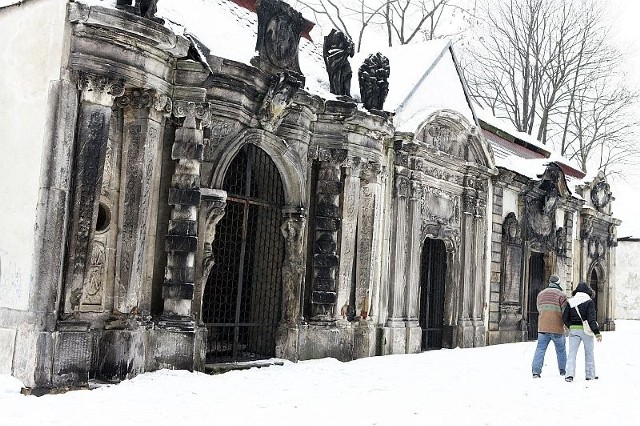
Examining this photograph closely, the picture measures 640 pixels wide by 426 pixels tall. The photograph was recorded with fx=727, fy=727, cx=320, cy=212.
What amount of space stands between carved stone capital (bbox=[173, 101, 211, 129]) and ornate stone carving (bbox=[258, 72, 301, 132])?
3.74 ft

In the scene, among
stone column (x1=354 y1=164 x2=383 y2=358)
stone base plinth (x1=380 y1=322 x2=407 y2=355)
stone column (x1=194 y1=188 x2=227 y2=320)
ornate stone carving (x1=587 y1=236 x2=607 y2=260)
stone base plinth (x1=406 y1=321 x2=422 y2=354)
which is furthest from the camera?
ornate stone carving (x1=587 y1=236 x2=607 y2=260)

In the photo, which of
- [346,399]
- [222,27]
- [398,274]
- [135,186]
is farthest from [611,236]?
[135,186]

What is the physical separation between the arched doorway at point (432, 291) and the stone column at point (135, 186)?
6.96m

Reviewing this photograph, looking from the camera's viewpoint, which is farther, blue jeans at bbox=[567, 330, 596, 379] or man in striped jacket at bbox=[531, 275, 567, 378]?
man in striped jacket at bbox=[531, 275, 567, 378]

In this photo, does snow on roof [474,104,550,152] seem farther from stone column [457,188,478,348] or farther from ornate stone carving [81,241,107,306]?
ornate stone carving [81,241,107,306]

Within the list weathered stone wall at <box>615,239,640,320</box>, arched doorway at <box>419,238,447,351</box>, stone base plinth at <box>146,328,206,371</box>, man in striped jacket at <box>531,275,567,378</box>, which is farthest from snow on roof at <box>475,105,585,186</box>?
weathered stone wall at <box>615,239,640,320</box>

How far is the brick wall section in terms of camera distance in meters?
16.1

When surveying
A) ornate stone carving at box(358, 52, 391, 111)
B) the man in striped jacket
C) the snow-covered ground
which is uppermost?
ornate stone carving at box(358, 52, 391, 111)

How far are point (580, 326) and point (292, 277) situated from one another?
4061 mm

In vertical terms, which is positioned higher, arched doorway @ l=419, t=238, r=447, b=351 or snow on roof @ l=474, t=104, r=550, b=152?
snow on roof @ l=474, t=104, r=550, b=152

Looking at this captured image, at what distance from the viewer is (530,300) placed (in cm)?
1814

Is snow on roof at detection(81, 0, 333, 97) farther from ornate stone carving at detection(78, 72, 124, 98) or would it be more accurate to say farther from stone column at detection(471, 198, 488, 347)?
stone column at detection(471, 198, 488, 347)

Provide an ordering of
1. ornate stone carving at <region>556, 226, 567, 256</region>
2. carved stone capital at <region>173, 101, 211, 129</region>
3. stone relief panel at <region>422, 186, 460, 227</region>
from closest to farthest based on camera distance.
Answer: carved stone capital at <region>173, 101, 211, 129</region>, stone relief panel at <region>422, 186, 460, 227</region>, ornate stone carving at <region>556, 226, 567, 256</region>


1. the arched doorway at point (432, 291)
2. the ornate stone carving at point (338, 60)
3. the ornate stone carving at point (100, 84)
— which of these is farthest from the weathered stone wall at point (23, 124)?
the arched doorway at point (432, 291)
